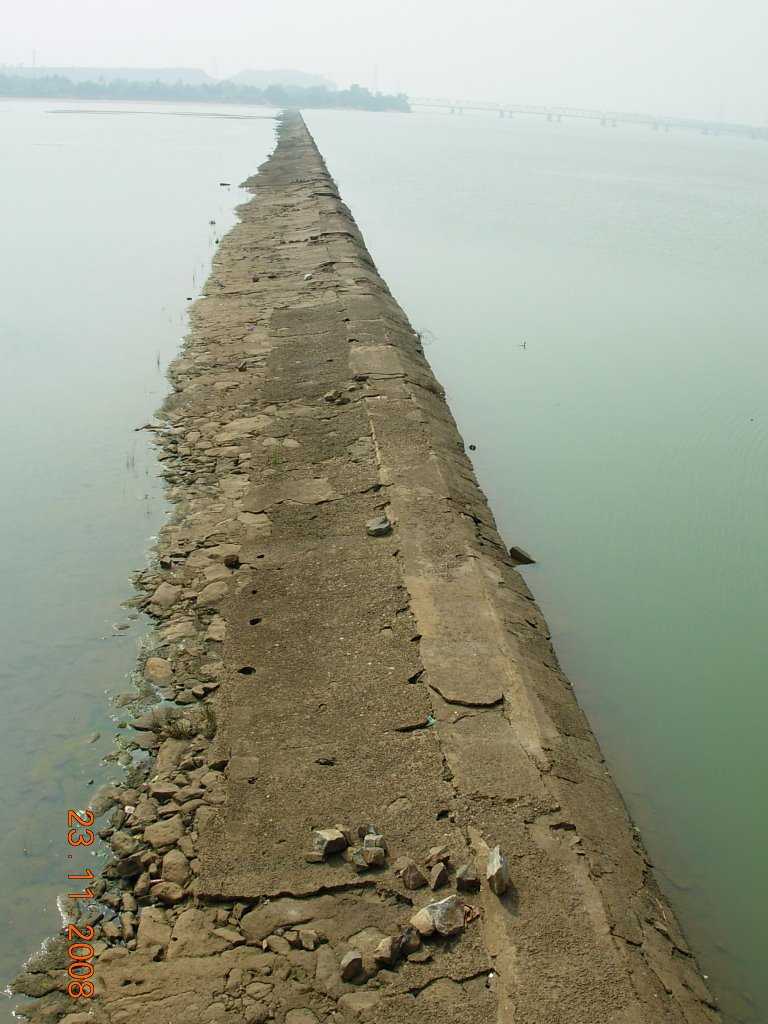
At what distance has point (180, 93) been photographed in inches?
4208

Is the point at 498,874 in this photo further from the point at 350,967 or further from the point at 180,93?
the point at 180,93

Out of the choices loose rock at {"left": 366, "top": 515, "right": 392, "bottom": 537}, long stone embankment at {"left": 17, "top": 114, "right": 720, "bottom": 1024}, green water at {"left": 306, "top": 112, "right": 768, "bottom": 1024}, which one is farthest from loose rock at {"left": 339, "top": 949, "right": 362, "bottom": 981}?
→ loose rock at {"left": 366, "top": 515, "right": 392, "bottom": 537}

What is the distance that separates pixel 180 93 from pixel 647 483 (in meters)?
111

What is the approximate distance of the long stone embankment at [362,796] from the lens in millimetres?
2861

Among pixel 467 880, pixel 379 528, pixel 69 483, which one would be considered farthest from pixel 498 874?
pixel 69 483

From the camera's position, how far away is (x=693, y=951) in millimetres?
3369

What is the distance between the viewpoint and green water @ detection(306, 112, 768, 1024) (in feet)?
13.2

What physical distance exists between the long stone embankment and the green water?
0.36 meters

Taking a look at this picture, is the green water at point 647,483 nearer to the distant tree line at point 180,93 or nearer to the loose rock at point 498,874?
the loose rock at point 498,874

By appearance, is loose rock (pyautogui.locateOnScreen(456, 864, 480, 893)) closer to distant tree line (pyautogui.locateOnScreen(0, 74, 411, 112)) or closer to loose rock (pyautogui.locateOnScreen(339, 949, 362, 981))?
loose rock (pyautogui.locateOnScreen(339, 949, 362, 981))

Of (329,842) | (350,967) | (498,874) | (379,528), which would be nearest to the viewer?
(350,967)

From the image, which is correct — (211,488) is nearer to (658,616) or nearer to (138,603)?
(138,603)

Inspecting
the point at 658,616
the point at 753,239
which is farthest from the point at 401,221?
the point at 658,616

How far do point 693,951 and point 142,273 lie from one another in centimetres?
1174
